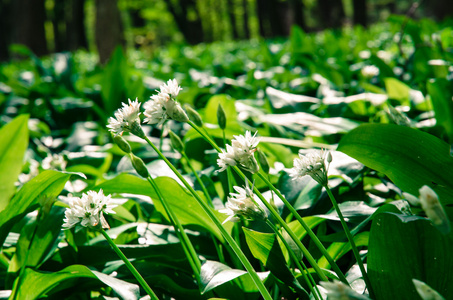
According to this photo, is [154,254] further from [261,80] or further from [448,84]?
[261,80]

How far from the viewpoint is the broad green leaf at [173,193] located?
115 cm

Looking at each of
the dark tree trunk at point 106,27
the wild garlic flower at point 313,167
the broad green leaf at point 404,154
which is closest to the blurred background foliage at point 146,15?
the dark tree trunk at point 106,27

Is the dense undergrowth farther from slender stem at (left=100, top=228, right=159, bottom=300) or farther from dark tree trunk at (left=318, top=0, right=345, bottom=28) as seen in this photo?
dark tree trunk at (left=318, top=0, right=345, bottom=28)

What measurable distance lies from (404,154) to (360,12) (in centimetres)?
1376

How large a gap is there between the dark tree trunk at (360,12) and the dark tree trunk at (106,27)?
947 cm

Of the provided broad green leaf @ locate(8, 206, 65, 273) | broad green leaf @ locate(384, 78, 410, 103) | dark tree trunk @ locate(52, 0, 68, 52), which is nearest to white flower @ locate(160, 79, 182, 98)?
broad green leaf @ locate(8, 206, 65, 273)

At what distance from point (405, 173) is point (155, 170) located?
844 mm

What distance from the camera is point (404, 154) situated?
3.28ft

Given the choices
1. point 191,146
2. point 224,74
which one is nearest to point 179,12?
point 224,74

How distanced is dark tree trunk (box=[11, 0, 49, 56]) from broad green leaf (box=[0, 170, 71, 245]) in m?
13.3

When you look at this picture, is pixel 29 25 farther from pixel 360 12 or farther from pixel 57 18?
pixel 57 18

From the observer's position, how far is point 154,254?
120 centimetres

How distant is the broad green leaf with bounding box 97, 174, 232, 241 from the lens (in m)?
1.15

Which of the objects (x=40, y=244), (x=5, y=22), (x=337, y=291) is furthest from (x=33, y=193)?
(x=5, y=22)
